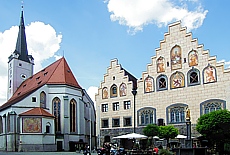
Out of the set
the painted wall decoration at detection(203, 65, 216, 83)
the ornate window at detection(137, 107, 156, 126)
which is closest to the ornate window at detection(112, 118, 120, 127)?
the ornate window at detection(137, 107, 156, 126)

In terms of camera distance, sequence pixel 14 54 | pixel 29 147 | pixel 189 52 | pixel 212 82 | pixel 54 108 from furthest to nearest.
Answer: pixel 14 54 → pixel 54 108 → pixel 29 147 → pixel 189 52 → pixel 212 82

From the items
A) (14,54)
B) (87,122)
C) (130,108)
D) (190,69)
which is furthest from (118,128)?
(14,54)

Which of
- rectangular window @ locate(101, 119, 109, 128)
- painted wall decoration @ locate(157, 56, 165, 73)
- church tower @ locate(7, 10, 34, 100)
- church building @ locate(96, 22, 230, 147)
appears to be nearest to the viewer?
church building @ locate(96, 22, 230, 147)

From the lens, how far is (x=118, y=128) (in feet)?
143

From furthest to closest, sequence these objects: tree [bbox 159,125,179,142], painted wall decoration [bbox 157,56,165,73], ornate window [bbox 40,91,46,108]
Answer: ornate window [bbox 40,91,46,108] → painted wall decoration [bbox 157,56,165,73] → tree [bbox 159,125,179,142]

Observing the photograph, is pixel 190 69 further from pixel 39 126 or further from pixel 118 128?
pixel 39 126

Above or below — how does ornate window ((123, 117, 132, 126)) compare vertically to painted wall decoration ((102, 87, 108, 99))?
below

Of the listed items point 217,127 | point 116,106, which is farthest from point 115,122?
point 217,127

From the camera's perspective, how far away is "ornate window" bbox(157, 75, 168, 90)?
3976cm

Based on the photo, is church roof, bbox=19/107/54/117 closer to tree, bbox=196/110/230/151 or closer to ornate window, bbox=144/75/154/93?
ornate window, bbox=144/75/154/93

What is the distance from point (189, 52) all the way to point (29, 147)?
27681mm

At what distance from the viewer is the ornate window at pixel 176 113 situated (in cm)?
3778

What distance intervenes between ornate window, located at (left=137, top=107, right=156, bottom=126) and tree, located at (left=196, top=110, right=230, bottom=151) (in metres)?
11.3

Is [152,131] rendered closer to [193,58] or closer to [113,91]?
[193,58]
